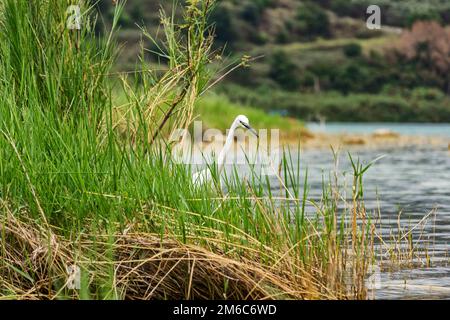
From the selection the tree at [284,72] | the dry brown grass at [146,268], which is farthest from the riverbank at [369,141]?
the tree at [284,72]

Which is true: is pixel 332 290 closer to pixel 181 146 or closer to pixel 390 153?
pixel 181 146

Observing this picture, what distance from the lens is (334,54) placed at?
198 feet

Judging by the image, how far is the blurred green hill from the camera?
169 feet

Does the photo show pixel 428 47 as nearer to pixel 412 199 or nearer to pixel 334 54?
pixel 334 54

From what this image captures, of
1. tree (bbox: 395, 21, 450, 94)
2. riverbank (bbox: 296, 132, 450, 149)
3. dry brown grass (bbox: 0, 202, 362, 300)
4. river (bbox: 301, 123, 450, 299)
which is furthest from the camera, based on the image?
tree (bbox: 395, 21, 450, 94)

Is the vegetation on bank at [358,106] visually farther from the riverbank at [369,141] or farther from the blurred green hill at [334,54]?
the riverbank at [369,141]

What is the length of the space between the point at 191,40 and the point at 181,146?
33.1 inches

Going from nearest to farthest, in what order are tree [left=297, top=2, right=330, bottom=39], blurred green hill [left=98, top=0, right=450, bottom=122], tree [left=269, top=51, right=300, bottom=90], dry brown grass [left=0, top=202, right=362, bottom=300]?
1. dry brown grass [left=0, top=202, right=362, bottom=300]
2. blurred green hill [left=98, top=0, right=450, bottom=122]
3. tree [left=269, top=51, right=300, bottom=90]
4. tree [left=297, top=2, right=330, bottom=39]

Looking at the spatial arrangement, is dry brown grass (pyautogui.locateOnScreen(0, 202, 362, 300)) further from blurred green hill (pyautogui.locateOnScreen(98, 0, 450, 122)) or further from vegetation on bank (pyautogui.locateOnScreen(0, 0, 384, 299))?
blurred green hill (pyautogui.locateOnScreen(98, 0, 450, 122))

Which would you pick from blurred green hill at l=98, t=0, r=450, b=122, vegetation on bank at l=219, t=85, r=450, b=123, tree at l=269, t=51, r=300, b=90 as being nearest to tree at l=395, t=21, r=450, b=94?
blurred green hill at l=98, t=0, r=450, b=122

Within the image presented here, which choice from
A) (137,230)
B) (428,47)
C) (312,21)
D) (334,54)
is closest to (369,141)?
(137,230)

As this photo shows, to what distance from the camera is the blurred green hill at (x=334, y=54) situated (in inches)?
2031

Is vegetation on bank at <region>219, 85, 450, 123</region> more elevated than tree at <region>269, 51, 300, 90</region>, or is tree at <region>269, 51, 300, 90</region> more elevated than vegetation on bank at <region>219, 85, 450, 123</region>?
tree at <region>269, 51, 300, 90</region>
